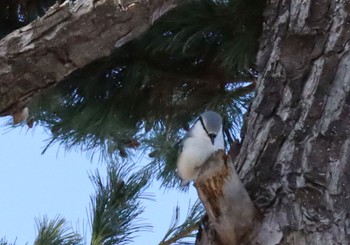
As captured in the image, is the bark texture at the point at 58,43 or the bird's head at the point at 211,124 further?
the bird's head at the point at 211,124

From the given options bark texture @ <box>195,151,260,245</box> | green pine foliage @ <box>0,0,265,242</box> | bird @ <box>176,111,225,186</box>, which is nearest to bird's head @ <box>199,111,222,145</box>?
bird @ <box>176,111,225,186</box>

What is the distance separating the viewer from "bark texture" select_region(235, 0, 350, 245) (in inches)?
33.5

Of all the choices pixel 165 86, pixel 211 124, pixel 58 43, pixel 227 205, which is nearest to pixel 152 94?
pixel 165 86

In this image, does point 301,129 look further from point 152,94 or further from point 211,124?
point 152,94

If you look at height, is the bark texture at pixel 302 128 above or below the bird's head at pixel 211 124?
below

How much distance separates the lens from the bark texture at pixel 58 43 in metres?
0.96

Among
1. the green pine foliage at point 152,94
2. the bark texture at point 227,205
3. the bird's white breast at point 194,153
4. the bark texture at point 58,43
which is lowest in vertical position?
the bark texture at point 227,205

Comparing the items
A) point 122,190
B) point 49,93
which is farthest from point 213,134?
point 49,93

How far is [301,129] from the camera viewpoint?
0.91 meters

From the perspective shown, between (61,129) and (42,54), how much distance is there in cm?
59

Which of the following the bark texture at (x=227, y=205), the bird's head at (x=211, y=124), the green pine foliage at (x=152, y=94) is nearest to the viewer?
the bark texture at (x=227, y=205)

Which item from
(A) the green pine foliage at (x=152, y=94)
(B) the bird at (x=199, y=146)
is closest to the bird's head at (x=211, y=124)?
(B) the bird at (x=199, y=146)

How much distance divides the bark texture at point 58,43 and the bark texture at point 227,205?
0.71 ft

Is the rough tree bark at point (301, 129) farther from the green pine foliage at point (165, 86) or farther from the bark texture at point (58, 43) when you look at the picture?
the green pine foliage at point (165, 86)
